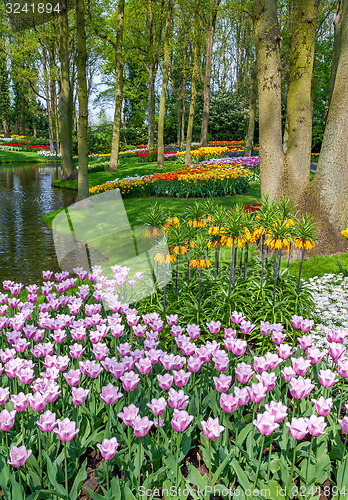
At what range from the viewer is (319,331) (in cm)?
424

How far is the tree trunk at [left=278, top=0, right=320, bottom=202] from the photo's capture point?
6.28 meters

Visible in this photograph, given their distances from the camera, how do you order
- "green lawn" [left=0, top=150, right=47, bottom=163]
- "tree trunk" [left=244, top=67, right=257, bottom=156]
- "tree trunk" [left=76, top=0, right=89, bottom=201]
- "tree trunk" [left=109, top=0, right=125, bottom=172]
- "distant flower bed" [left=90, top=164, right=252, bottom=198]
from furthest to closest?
"green lawn" [left=0, top=150, right=47, bottom=163] < "tree trunk" [left=244, top=67, right=257, bottom=156] < "tree trunk" [left=109, top=0, right=125, bottom=172] < "distant flower bed" [left=90, top=164, right=252, bottom=198] < "tree trunk" [left=76, top=0, right=89, bottom=201]

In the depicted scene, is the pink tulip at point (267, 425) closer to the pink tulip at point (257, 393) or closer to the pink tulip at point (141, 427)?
the pink tulip at point (257, 393)

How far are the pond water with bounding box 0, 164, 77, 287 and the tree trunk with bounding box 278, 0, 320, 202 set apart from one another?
175 inches

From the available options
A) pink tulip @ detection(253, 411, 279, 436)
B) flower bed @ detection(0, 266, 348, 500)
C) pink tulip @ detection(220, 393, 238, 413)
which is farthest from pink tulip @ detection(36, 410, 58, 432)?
pink tulip @ detection(253, 411, 279, 436)

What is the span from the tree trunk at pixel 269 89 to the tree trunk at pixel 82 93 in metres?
5.98

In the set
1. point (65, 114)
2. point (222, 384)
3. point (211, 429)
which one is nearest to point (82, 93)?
point (65, 114)

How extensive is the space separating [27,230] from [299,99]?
727cm

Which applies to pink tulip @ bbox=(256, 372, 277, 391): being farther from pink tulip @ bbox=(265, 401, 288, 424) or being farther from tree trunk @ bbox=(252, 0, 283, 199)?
tree trunk @ bbox=(252, 0, 283, 199)

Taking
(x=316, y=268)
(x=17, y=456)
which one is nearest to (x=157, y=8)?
(x=316, y=268)

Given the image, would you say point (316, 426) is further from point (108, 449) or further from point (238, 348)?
point (108, 449)

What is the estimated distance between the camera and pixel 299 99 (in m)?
6.39

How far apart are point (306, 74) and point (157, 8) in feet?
70.5

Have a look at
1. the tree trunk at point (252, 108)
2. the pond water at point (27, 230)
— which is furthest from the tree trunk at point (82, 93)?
the tree trunk at point (252, 108)
